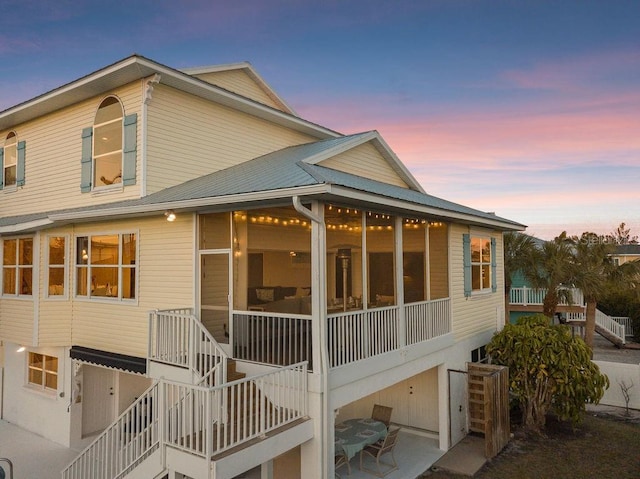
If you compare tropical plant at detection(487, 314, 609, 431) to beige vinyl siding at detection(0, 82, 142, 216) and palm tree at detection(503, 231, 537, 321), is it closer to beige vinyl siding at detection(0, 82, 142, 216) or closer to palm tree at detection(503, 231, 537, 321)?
palm tree at detection(503, 231, 537, 321)

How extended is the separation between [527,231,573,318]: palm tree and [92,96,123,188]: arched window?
1735 cm

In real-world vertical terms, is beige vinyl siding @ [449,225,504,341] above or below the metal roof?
below

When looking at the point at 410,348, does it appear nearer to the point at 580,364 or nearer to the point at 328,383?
the point at 328,383

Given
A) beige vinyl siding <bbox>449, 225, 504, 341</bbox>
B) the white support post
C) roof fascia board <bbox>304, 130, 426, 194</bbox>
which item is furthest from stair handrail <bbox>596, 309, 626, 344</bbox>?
the white support post

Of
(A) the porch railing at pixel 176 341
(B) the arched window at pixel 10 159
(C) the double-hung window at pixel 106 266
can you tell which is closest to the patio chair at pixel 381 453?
(A) the porch railing at pixel 176 341

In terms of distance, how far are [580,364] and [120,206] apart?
12.0m

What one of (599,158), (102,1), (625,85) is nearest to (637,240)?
(599,158)

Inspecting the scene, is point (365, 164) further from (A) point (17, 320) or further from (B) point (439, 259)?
(A) point (17, 320)

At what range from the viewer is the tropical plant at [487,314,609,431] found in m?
11.4

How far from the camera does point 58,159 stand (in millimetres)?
12328

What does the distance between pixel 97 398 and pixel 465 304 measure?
10.8 metres

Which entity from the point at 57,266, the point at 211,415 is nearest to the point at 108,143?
the point at 57,266

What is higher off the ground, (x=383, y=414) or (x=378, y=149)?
(x=378, y=149)

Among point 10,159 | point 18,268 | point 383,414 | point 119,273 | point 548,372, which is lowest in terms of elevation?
point 383,414
